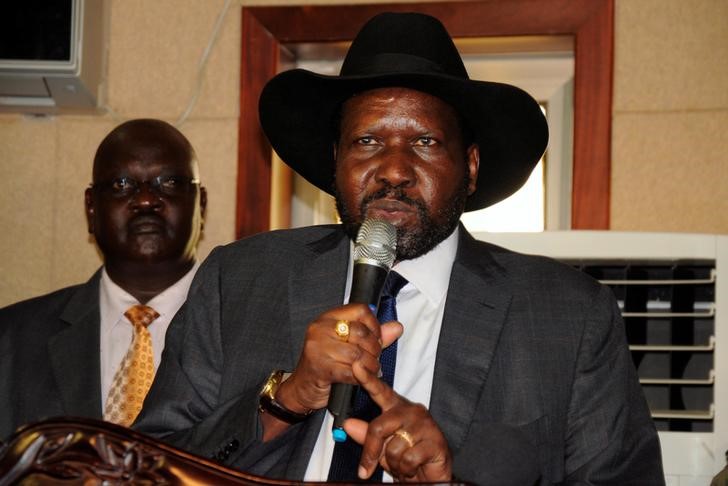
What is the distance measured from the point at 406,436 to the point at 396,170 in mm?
629

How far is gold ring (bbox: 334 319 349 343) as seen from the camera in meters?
1.55

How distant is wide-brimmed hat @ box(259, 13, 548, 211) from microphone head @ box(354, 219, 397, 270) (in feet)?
1.47

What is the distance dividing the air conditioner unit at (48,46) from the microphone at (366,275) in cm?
219

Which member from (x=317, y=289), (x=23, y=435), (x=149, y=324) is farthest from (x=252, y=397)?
(x=149, y=324)

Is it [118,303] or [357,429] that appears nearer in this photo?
[357,429]

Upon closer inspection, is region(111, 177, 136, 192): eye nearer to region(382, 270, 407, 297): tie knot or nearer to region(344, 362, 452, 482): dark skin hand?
region(382, 270, 407, 297): tie knot

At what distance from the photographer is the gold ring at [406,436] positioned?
1585mm

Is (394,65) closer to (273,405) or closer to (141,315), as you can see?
(273,405)

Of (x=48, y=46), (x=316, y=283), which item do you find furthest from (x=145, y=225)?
(x=316, y=283)

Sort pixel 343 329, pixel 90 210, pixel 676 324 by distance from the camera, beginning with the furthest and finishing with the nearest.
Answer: pixel 90 210 → pixel 676 324 → pixel 343 329

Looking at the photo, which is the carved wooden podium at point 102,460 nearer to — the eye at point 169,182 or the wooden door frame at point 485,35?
the eye at point 169,182

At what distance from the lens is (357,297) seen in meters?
1.61

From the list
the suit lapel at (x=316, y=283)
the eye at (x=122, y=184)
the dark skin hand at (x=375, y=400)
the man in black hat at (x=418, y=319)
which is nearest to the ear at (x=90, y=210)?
the eye at (x=122, y=184)

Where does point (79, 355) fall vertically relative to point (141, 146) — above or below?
below
